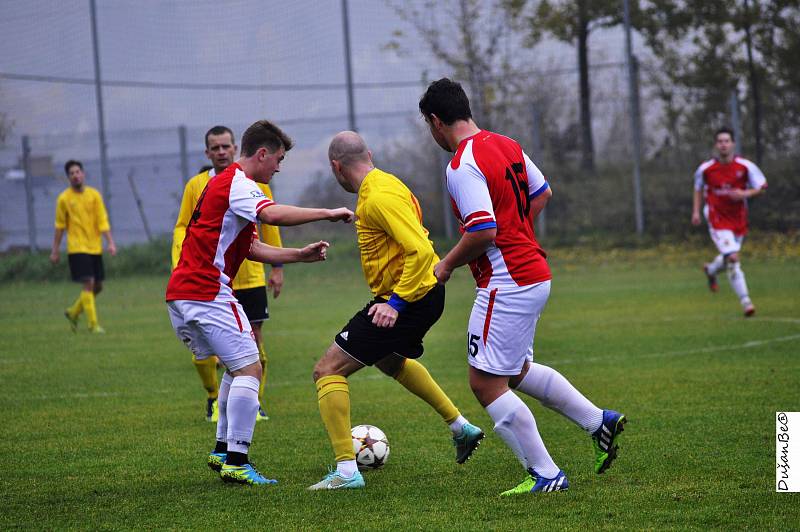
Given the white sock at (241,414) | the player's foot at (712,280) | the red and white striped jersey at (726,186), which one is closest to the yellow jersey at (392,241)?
the white sock at (241,414)

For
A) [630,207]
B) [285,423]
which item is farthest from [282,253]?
[630,207]

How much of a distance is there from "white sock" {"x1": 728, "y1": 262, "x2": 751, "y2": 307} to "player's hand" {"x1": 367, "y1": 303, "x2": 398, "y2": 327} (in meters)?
9.20

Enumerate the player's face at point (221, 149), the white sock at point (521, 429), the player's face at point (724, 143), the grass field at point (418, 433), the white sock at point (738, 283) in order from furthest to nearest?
the player's face at point (724, 143) → the white sock at point (738, 283) → the player's face at point (221, 149) → the white sock at point (521, 429) → the grass field at point (418, 433)

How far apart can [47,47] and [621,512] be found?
2577 centimetres

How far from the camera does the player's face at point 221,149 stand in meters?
8.09

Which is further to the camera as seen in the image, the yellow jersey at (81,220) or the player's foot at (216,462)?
the yellow jersey at (81,220)

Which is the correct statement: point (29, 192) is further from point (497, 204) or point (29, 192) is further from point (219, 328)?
point (497, 204)

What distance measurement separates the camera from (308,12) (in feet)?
90.7

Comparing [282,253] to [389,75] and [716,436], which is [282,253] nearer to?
[716,436]

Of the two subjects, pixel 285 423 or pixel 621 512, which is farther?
pixel 285 423

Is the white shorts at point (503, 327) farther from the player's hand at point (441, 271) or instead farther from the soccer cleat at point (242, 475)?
the soccer cleat at point (242, 475)

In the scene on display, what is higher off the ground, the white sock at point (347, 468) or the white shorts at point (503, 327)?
the white shorts at point (503, 327)

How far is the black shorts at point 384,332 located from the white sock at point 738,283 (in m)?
8.80

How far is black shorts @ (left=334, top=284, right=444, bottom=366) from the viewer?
5.75m
